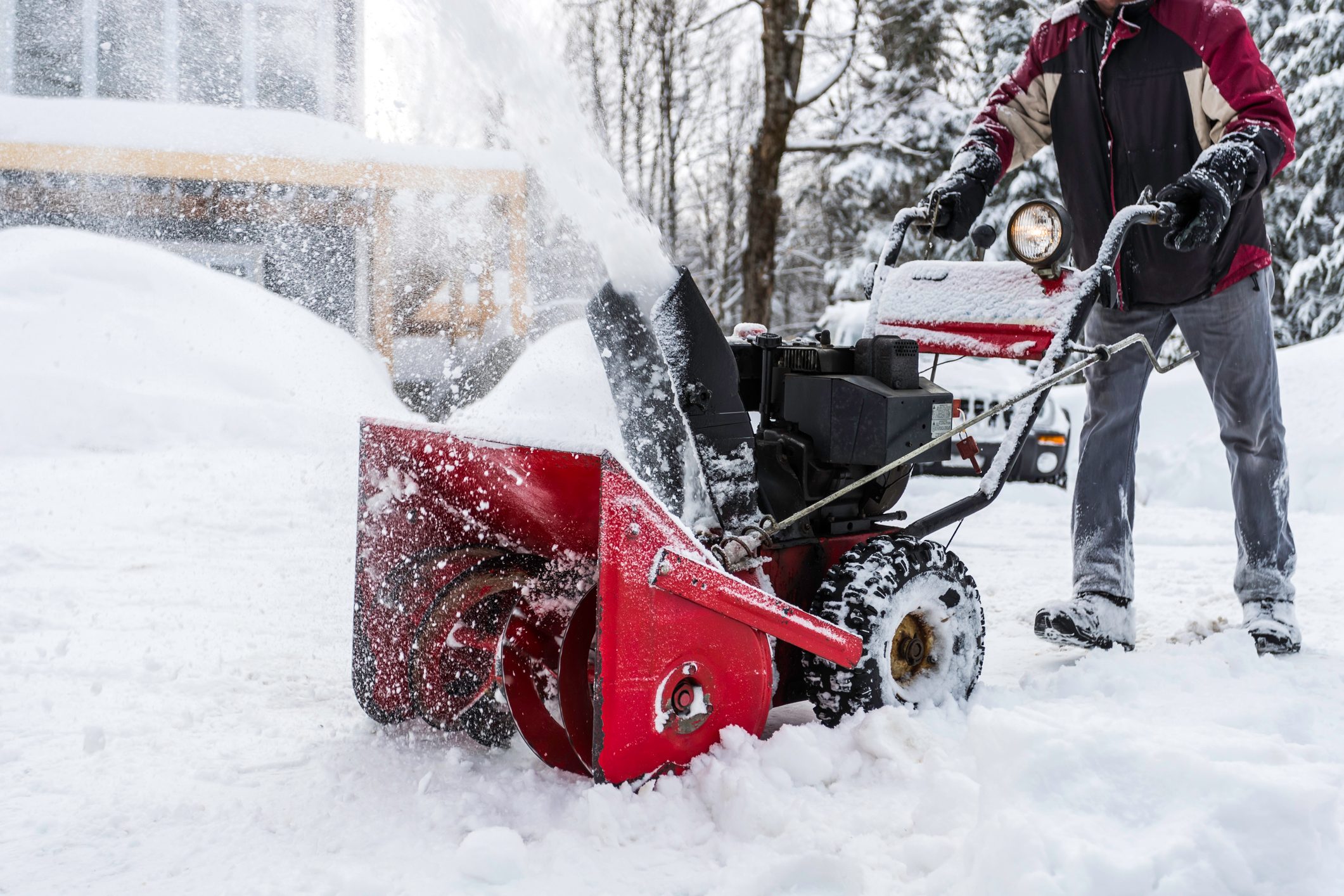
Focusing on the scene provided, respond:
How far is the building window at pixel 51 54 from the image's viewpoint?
14023 millimetres

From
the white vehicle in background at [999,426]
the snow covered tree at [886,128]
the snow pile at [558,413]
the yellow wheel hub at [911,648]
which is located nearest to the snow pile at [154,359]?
the snow pile at [558,413]

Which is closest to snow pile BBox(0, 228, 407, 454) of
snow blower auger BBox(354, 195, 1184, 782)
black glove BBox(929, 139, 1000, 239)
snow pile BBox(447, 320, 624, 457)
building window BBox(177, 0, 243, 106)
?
snow pile BBox(447, 320, 624, 457)

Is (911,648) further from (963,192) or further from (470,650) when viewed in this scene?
(963,192)

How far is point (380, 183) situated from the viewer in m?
13.3

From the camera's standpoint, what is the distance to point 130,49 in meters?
16.3

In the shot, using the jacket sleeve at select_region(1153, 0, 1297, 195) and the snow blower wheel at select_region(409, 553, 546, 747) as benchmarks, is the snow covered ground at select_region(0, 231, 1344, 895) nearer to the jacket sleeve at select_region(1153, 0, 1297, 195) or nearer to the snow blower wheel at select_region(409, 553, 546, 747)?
the snow blower wheel at select_region(409, 553, 546, 747)

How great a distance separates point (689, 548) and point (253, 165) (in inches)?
496

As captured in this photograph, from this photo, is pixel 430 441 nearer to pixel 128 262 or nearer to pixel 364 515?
pixel 364 515

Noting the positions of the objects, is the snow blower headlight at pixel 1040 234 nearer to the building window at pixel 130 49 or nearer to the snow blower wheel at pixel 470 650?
the snow blower wheel at pixel 470 650

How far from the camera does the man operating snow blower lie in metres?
3.10

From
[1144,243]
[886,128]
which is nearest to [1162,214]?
[1144,243]

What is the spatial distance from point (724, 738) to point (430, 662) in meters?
0.70

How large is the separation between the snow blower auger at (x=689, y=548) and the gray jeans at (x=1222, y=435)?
0.61 metres

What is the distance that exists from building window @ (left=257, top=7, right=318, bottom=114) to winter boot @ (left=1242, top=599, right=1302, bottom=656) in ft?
43.1
